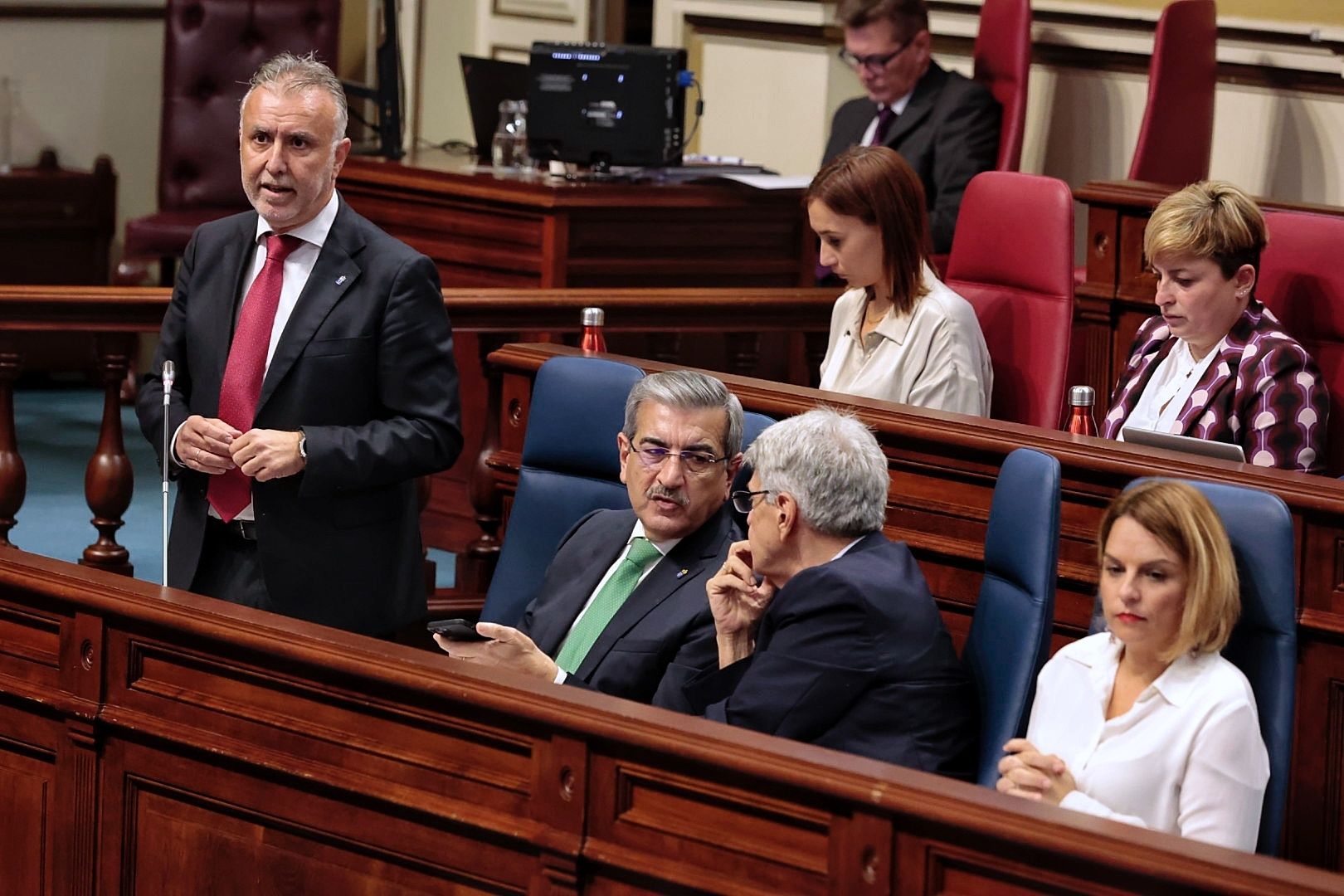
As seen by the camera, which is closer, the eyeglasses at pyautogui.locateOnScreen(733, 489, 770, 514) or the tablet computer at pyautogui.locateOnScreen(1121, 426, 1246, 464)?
the eyeglasses at pyautogui.locateOnScreen(733, 489, 770, 514)

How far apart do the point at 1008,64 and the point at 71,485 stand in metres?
2.83

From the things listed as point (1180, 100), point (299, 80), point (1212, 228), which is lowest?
point (1212, 228)

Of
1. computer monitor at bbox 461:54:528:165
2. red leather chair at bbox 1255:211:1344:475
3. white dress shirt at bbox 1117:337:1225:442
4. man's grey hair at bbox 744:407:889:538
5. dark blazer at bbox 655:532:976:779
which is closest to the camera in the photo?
dark blazer at bbox 655:532:976:779

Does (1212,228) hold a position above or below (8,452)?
above

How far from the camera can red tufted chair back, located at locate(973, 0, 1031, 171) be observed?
524 cm

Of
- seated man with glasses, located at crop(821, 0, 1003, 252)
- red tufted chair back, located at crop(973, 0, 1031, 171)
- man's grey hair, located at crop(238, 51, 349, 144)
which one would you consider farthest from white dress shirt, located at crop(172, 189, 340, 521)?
red tufted chair back, located at crop(973, 0, 1031, 171)

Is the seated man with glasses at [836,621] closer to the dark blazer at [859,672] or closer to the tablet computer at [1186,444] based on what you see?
the dark blazer at [859,672]

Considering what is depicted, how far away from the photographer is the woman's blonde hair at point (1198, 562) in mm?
2311

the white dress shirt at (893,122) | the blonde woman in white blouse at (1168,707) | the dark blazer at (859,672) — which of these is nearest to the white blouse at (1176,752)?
the blonde woman in white blouse at (1168,707)

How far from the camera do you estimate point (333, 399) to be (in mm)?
2824

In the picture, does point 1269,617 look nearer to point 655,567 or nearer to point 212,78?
point 655,567

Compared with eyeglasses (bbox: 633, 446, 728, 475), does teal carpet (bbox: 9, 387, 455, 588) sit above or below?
below

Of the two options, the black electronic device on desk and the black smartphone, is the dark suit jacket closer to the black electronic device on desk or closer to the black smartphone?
the black electronic device on desk

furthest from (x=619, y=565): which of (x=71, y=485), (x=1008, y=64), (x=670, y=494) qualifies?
(x=71, y=485)
